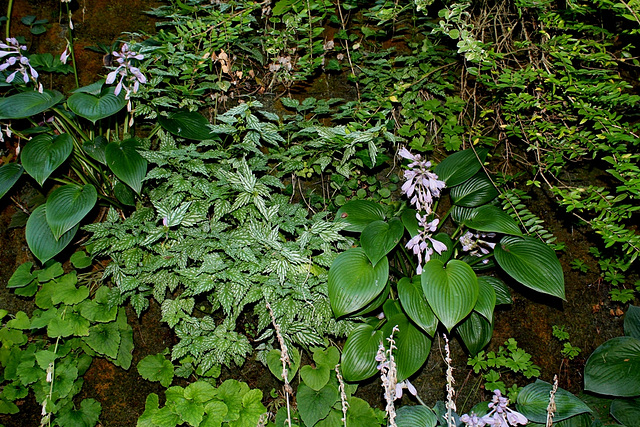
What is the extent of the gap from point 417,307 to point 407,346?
229mm

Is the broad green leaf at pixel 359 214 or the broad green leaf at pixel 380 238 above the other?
the broad green leaf at pixel 380 238

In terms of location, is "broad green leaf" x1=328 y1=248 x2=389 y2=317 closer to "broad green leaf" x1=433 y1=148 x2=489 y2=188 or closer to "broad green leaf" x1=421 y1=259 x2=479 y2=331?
"broad green leaf" x1=421 y1=259 x2=479 y2=331

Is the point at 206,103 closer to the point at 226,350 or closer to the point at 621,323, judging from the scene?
the point at 226,350

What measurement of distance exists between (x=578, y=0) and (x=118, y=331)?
3334 mm

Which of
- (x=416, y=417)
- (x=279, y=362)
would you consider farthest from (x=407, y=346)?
(x=279, y=362)

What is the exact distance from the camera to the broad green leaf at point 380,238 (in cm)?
201

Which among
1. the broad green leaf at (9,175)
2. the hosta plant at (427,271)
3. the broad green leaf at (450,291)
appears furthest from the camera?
the broad green leaf at (9,175)

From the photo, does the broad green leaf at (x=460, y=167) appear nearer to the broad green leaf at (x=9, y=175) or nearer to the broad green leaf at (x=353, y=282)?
the broad green leaf at (x=353, y=282)

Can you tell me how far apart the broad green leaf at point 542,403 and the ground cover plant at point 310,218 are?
0.04 ft

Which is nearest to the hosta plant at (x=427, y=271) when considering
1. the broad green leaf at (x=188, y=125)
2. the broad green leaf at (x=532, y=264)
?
the broad green leaf at (x=532, y=264)

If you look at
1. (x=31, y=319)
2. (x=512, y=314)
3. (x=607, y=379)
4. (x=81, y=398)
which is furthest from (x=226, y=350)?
(x=607, y=379)

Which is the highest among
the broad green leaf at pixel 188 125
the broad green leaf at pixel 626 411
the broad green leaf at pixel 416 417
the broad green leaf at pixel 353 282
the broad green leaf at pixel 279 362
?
the broad green leaf at pixel 188 125

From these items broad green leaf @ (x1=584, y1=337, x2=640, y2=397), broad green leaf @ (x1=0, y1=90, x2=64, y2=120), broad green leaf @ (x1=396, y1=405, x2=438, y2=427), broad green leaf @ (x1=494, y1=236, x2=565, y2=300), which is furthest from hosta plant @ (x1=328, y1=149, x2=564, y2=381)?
broad green leaf @ (x1=0, y1=90, x2=64, y2=120)

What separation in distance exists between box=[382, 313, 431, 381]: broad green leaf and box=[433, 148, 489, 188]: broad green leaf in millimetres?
831
